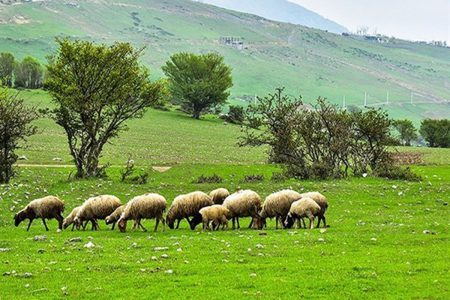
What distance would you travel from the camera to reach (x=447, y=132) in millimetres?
103750

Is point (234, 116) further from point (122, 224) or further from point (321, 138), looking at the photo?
point (122, 224)

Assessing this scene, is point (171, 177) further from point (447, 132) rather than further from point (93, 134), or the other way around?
point (447, 132)

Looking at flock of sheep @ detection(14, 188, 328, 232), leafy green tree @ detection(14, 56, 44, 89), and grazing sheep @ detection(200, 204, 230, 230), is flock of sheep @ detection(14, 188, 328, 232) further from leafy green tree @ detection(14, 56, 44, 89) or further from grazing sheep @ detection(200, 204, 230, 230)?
leafy green tree @ detection(14, 56, 44, 89)

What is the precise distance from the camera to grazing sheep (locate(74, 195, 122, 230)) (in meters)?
26.1

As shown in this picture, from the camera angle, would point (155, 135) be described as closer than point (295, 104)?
No

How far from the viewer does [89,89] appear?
43438 mm

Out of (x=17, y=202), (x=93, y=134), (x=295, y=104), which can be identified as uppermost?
(x=295, y=104)

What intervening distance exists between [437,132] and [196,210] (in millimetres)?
88056

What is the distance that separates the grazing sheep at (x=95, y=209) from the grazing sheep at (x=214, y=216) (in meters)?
4.77

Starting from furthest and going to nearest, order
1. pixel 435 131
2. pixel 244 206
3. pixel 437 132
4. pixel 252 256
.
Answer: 1. pixel 435 131
2. pixel 437 132
3. pixel 244 206
4. pixel 252 256

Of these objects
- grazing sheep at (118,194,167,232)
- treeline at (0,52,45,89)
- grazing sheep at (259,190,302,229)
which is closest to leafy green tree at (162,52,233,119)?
treeline at (0,52,45,89)

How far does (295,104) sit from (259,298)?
31.4 metres

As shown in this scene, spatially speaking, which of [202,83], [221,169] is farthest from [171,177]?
[202,83]

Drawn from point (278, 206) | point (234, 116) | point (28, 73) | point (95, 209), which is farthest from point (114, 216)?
point (28, 73)
